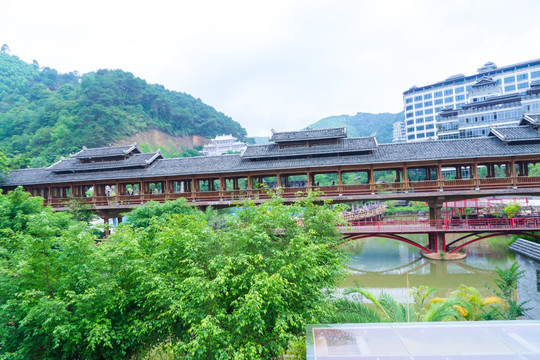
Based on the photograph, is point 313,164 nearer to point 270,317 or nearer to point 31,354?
point 270,317

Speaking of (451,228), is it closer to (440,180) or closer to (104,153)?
(440,180)

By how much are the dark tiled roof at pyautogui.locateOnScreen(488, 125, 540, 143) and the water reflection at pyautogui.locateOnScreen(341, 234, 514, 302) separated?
7.79m

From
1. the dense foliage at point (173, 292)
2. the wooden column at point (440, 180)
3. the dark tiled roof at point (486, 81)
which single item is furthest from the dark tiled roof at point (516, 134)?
the dark tiled roof at point (486, 81)

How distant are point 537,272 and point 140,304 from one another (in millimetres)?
11650

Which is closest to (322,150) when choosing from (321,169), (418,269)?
(321,169)

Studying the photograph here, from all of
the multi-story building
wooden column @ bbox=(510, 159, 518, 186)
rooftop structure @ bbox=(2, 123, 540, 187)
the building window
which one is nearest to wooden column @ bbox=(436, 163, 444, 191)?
rooftop structure @ bbox=(2, 123, 540, 187)

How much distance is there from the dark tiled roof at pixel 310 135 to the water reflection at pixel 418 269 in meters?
8.47

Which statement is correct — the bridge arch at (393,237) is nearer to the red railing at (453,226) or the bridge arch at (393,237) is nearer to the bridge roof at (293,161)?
the red railing at (453,226)

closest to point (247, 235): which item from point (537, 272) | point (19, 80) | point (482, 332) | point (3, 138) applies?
point (482, 332)

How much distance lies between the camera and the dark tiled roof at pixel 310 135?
76.6ft

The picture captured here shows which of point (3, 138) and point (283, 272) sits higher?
point (3, 138)

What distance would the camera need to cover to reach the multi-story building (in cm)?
5843

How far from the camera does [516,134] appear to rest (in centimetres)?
2053

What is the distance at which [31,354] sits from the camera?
7.14 meters
